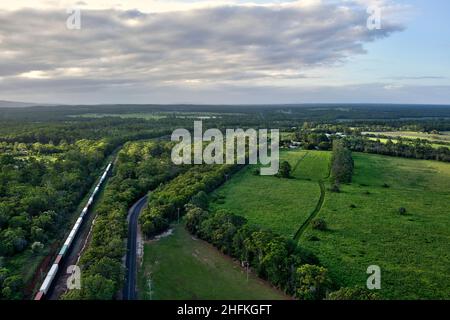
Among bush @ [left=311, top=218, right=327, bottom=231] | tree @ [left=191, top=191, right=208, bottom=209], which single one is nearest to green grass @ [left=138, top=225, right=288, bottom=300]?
tree @ [left=191, top=191, right=208, bottom=209]

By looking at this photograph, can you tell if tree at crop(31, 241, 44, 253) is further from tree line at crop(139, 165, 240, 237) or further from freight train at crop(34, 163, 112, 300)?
tree line at crop(139, 165, 240, 237)

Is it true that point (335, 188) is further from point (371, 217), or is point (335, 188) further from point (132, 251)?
point (132, 251)

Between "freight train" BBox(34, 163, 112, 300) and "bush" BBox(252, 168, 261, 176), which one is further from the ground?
"bush" BBox(252, 168, 261, 176)

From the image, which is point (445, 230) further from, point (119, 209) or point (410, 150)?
point (410, 150)

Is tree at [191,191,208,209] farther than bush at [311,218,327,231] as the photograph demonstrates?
Yes

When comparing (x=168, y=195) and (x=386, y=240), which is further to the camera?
(x=168, y=195)
